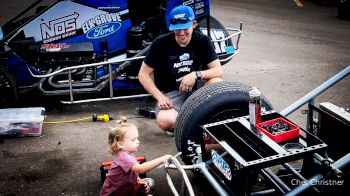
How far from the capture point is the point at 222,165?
3205 mm

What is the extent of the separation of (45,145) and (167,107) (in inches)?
62.6

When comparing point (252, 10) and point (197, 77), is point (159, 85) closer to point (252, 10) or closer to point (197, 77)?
point (197, 77)

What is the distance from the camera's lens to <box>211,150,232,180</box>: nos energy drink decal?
311 centimetres

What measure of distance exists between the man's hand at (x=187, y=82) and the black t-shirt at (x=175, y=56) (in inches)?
9.3

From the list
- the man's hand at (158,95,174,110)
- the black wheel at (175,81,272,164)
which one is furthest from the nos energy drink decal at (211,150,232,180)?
the man's hand at (158,95,174,110)

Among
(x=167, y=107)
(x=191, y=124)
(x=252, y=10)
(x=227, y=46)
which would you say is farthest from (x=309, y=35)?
(x=191, y=124)

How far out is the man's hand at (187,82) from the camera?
4648mm

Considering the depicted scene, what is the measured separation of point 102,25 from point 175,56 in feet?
5.85

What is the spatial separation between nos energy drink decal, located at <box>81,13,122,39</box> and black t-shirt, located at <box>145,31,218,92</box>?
1.52 metres

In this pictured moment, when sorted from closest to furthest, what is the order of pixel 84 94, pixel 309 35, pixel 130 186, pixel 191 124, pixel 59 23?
pixel 130 186 → pixel 191 124 → pixel 59 23 → pixel 84 94 → pixel 309 35

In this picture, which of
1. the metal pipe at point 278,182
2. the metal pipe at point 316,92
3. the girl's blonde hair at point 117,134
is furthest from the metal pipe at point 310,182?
the girl's blonde hair at point 117,134

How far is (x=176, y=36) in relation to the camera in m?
4.83

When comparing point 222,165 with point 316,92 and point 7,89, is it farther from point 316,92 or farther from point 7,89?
point 7,89

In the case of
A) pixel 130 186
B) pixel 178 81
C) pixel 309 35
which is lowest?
pixel 309 35
